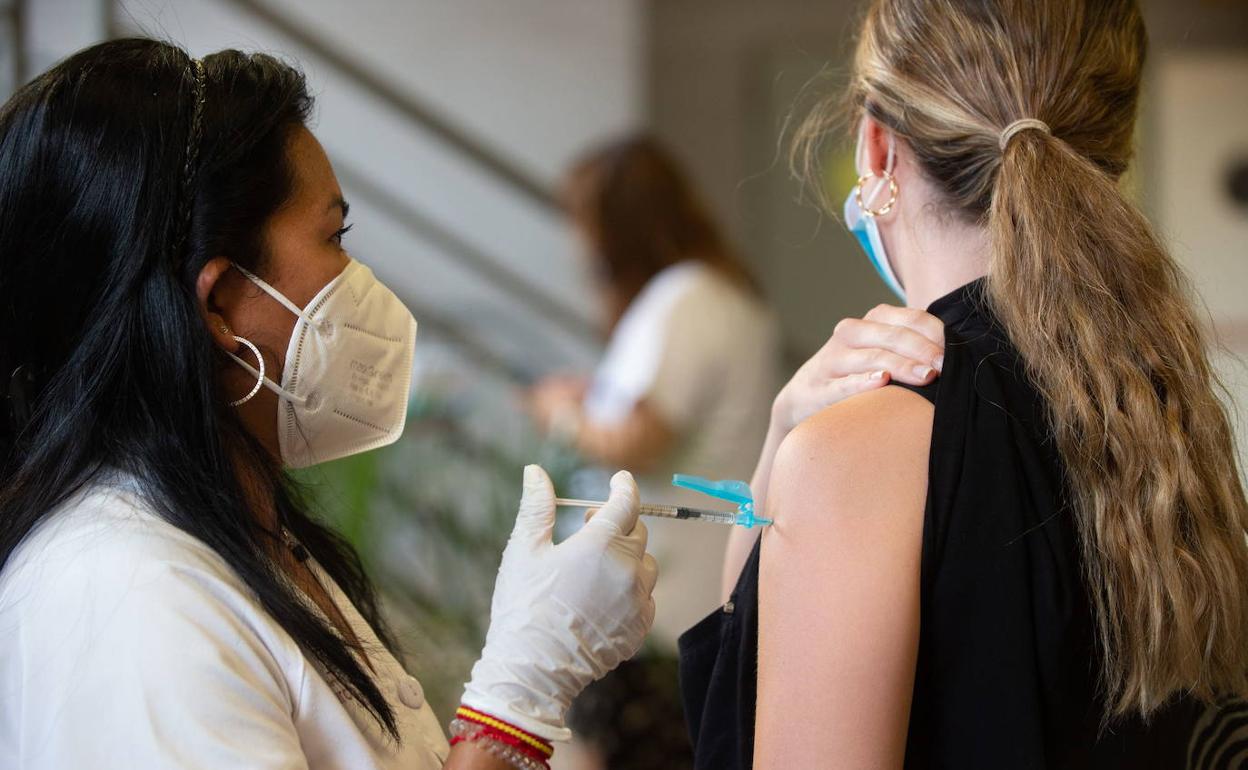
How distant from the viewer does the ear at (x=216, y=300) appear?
42.1 inches

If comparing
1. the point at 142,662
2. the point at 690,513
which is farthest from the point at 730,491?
the point at 142,662

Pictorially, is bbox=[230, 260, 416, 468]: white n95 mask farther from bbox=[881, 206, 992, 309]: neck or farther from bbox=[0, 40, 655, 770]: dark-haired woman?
bbox=[881, 206, 992, 309]: neck

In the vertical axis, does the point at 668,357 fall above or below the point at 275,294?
above

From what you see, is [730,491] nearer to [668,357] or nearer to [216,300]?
[216,300]

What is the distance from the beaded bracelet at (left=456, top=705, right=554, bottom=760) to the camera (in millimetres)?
1070

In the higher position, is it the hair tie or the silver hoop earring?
the hair tie

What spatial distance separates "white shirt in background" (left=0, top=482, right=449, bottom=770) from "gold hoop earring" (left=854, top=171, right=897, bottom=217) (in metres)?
0.67

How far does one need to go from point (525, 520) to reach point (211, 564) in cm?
29

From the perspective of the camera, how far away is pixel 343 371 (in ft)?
3.92

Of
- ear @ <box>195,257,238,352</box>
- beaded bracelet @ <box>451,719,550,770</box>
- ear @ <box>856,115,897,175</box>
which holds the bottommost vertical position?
beaded bracelet @ <box>451,719,550,770</box>

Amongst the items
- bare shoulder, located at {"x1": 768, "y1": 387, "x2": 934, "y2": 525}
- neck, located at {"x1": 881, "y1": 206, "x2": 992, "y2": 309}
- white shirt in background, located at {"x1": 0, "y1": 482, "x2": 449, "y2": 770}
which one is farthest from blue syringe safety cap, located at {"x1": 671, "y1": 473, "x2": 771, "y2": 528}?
white shirt in background, located at {"x1": 0, "y1": 482, "x2": 449, "y2": 770}

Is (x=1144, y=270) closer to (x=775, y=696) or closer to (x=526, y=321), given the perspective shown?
(x=775, y=696)

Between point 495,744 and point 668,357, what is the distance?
152cm

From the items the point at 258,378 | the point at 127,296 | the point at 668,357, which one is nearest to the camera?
the point at 127,296
